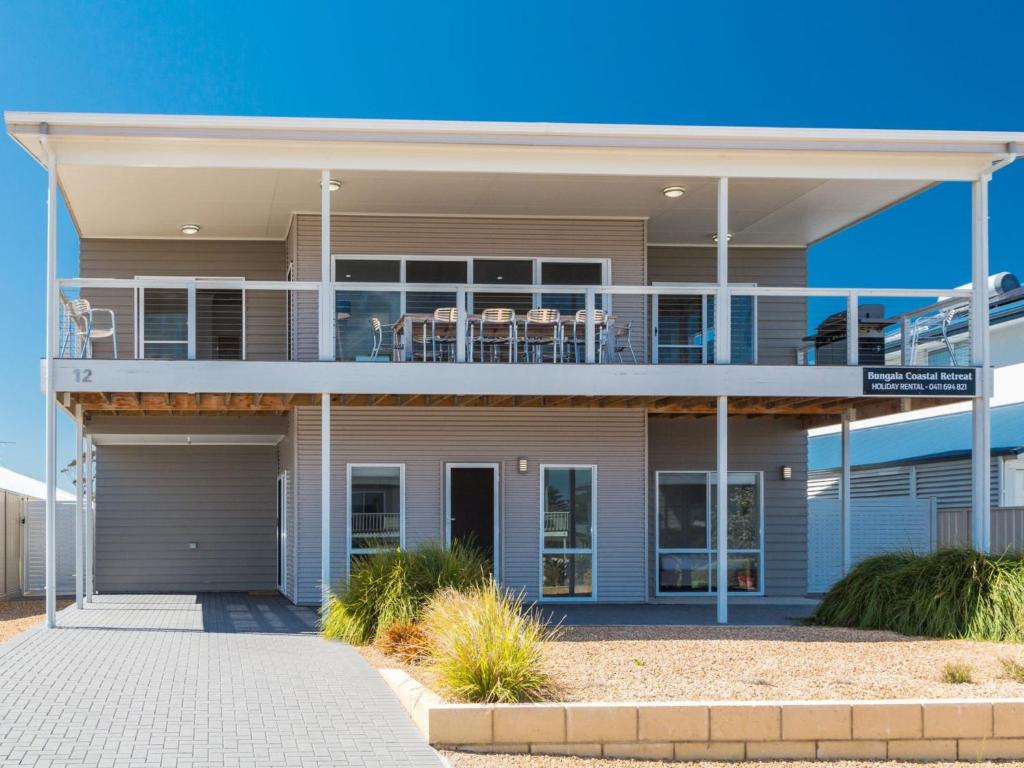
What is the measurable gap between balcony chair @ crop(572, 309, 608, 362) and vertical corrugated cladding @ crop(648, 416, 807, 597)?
2.82 metres

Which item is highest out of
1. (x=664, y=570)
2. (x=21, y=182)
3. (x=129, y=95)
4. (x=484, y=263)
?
(x=129, y=95)

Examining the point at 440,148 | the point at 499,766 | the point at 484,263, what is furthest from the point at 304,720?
the point at 484,263

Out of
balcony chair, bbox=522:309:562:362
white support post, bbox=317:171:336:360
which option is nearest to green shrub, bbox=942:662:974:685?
balcony chair, bbox=522:309:562:362

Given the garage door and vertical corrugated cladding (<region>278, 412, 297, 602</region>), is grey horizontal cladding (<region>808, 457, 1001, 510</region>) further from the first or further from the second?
the garage door

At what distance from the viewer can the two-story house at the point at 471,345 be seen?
47.7 feet

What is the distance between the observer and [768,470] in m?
19.2

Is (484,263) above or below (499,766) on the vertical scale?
above

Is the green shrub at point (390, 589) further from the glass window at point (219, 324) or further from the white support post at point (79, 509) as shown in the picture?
the glass window at point (219, 324)

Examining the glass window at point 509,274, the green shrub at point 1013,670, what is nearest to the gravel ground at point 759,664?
the green shrub at point 1013,670

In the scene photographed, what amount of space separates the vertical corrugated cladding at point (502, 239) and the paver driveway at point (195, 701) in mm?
6001

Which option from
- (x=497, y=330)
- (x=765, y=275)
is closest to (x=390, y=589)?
(x=497, y=330)

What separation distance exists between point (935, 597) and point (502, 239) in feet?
26.0

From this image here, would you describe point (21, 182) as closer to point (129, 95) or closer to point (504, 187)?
point (129, 95)

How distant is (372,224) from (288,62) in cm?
3689
